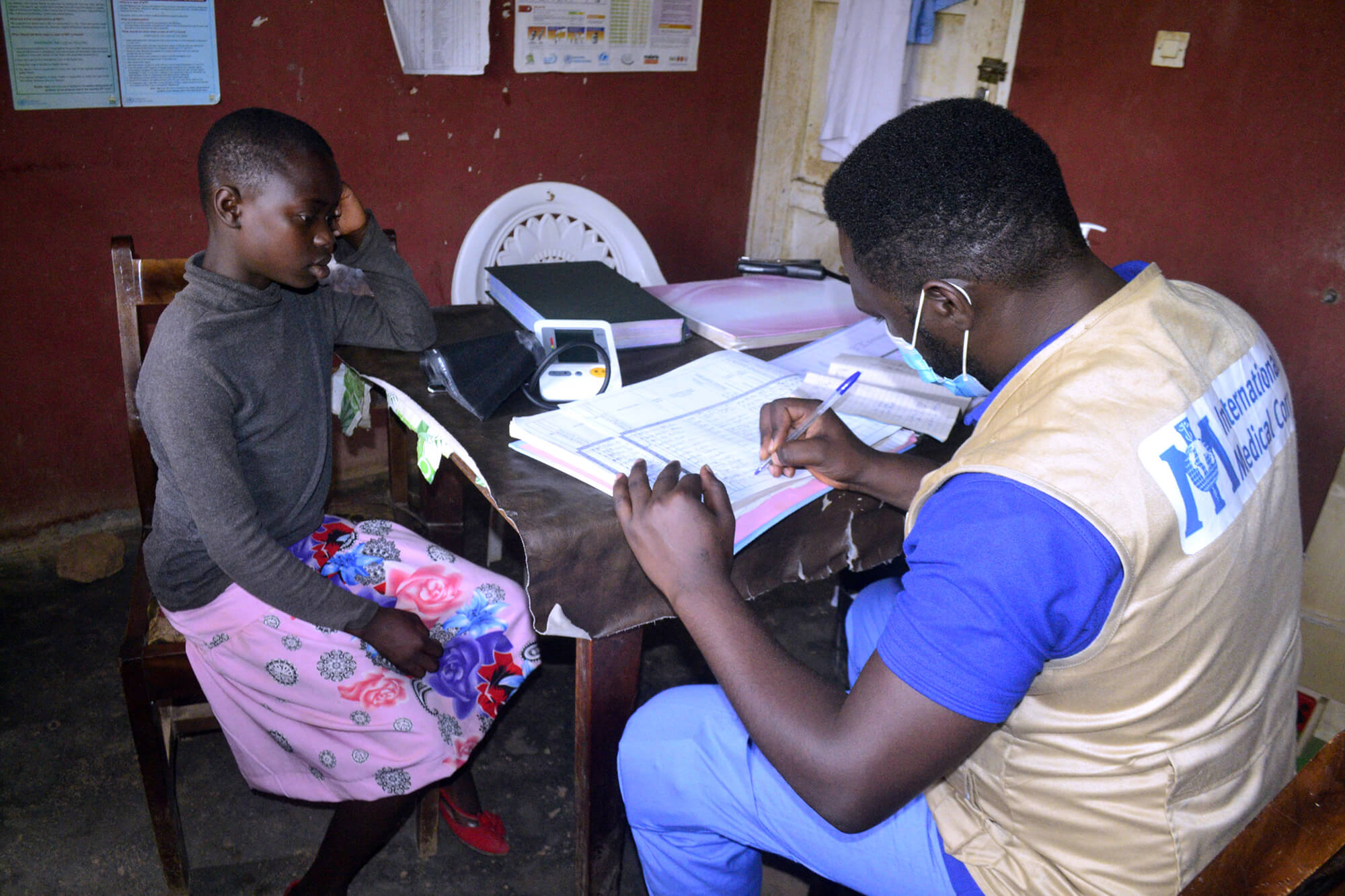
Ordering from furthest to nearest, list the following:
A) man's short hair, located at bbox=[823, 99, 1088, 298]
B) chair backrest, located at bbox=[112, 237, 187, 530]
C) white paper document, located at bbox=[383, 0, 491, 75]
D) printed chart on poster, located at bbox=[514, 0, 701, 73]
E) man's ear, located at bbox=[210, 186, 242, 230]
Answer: printed chart on poster, located at bbox=[514, 0, 701, 73]
white paper document, located at bbox=[383, 0, 491, 75]
chair backrest, located at bbox=[112, 237, 187, 530]
man's ear, located at bbox=[210, 186, 242, 230]
man's short hair, located at bbox=[823, 99, 1088, 298]

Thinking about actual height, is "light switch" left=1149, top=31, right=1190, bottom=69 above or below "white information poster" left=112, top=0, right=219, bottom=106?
above

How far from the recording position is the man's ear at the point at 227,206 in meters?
1.31

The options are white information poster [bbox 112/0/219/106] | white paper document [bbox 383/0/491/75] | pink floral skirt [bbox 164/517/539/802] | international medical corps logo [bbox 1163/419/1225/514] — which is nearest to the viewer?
international medical corps logo [bbox 1163/419/1225/514]

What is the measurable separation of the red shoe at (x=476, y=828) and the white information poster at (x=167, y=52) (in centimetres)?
181

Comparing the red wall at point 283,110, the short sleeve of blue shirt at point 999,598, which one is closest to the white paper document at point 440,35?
the red wall at point 283,110

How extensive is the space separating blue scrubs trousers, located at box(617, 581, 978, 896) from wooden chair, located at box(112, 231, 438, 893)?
0.60 metres

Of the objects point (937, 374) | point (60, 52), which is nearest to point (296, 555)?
point (937, 374)

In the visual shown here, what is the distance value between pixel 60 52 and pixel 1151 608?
251 centimetres

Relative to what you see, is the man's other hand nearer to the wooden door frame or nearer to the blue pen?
the blue pen

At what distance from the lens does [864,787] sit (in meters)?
0.85

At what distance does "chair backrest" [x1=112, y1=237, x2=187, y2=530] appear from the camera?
1605mm

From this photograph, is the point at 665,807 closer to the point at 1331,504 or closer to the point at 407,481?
the point at 407,481

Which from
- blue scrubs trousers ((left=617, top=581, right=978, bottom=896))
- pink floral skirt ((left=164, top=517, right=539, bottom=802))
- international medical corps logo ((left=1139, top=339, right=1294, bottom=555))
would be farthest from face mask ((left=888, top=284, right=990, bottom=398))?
pink floral skirt ((left=164, top=517, right=539, bottom=802))

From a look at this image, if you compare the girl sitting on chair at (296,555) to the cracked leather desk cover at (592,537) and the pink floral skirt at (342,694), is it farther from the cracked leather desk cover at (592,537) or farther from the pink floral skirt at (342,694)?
the cracked leather desk cover at (592,537)
